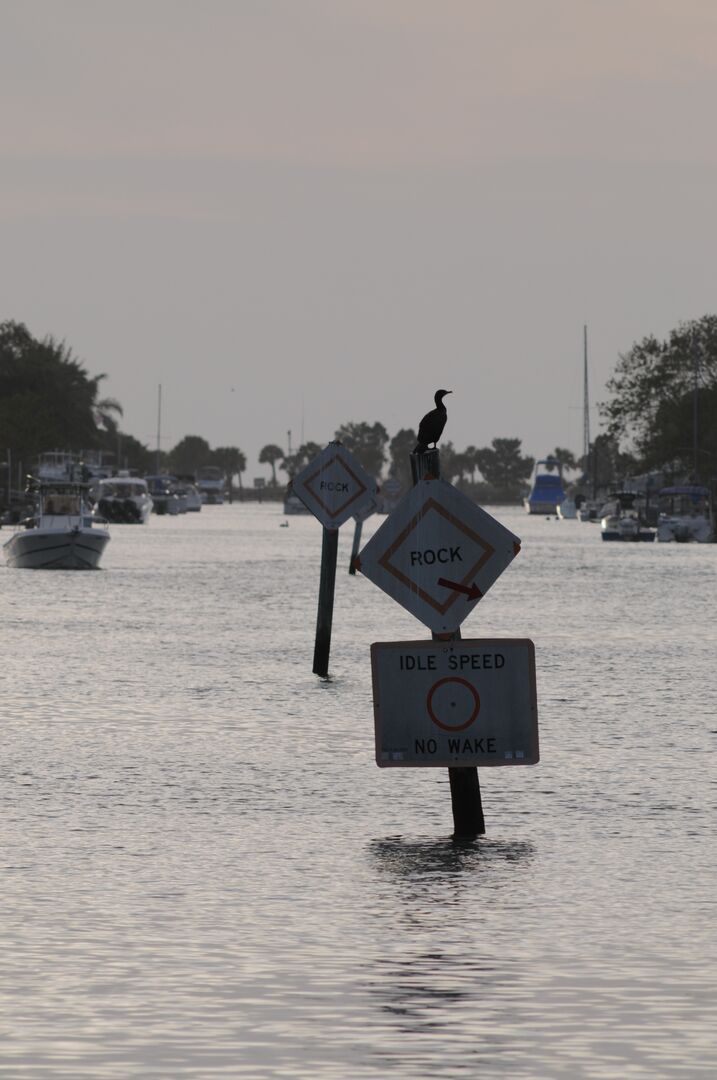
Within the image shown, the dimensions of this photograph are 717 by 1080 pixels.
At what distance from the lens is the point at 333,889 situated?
37.5 ft

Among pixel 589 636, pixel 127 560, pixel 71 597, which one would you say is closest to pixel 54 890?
pixel 589 636

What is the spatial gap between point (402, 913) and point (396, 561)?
2424mm

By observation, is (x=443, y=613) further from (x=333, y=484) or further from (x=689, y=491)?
(x=689, y=491)

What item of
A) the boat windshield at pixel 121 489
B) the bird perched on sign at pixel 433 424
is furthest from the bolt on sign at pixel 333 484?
the boat windshield at pixel 121 489

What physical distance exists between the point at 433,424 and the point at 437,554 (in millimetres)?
1551

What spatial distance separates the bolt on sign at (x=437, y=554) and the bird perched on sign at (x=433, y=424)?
1.02m

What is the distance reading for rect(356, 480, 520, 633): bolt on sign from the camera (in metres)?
12.6

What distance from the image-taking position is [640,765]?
16938 millimetres

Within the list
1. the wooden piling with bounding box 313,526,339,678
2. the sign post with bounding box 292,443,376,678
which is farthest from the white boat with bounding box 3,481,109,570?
the sign post with bounding box 292,443,376,678

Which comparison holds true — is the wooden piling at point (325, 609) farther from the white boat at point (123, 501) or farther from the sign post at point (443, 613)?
the white boat at point (123, 501)

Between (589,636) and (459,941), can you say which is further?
(589,636)

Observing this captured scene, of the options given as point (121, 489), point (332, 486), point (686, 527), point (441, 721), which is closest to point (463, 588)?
point (441, 721)

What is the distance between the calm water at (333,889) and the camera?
26.8 feet

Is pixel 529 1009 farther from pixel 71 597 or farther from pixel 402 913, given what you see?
pixel 71 597
